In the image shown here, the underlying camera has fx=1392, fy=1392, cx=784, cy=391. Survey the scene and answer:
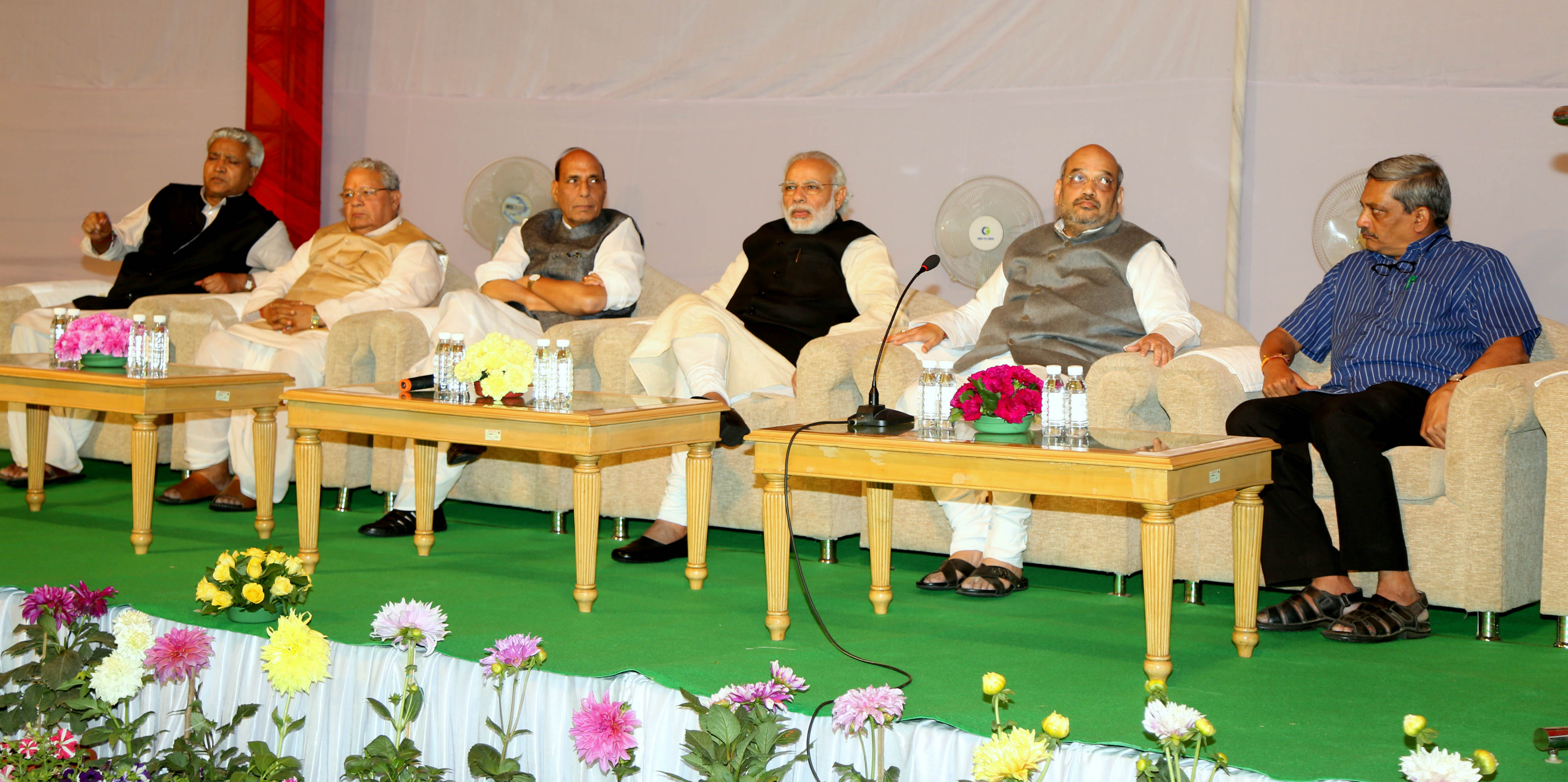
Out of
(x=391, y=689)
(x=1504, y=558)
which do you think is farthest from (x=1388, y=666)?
(x=391, y=689)

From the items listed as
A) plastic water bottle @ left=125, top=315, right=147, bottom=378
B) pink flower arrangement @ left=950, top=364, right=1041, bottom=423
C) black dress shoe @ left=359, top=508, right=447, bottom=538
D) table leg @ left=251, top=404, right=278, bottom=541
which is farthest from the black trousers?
plastic water bottle @ left=125, top=315, right=147, bottom=378

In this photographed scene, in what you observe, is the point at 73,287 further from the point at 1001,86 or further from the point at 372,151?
the point at 1001,86

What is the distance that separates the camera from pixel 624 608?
3.63m

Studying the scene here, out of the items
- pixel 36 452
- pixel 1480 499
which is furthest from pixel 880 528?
pixel 36 452

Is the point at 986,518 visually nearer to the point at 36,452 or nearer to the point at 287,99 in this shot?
the point at 36,452

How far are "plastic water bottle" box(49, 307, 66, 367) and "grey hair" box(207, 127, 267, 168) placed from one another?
1.19m

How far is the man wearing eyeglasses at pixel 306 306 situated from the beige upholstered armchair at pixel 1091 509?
2.16 m

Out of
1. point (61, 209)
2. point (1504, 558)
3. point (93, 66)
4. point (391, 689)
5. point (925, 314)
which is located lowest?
point (391, 689)

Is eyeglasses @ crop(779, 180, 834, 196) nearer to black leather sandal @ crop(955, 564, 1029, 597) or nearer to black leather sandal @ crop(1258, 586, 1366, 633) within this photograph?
black leather sandal @ crop(955, 564, 1029, 597)

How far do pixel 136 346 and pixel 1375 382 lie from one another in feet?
12.6

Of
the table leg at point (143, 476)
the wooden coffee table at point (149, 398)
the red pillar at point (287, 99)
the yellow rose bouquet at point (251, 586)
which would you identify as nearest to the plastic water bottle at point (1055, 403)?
the yellow rose bouquet at point (251, 586)

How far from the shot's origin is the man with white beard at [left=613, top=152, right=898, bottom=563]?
14.5ft

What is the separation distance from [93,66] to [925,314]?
6.14m

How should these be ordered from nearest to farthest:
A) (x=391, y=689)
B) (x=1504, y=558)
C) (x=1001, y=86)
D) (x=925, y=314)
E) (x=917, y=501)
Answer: (x=391, y=689)
(x=1504, y=558)
(x=917, y=501)
(x=925, y=314)
(x=1001, y=86)
